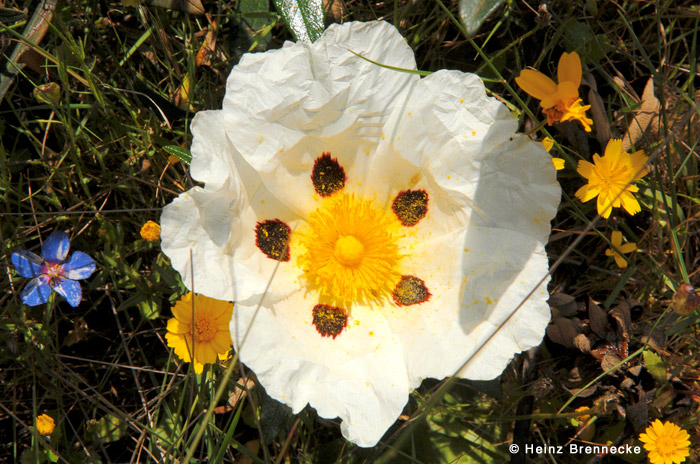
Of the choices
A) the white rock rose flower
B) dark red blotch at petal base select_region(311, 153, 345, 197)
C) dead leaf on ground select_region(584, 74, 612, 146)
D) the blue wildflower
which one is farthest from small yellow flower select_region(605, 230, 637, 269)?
the blue wildflower

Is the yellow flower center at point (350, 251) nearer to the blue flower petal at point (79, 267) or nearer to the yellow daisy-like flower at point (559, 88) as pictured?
the yellow daisy-like flower at point (559, 88)

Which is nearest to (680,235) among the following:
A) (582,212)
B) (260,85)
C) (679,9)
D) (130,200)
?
(582,212)

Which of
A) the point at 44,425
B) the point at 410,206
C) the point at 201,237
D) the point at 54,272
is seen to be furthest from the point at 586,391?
the point at 54,272

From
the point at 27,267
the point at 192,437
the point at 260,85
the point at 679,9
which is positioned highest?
the point at 679,9

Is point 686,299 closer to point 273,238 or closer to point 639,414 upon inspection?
point 639,414

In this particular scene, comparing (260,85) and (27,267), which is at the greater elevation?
(260,85)

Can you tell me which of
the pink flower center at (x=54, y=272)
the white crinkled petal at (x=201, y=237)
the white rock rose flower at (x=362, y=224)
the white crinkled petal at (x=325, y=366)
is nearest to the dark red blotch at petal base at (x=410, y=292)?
the white rock rose flower at (x=362, y=224)

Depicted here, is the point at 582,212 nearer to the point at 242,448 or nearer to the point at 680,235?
the point at 680,235
